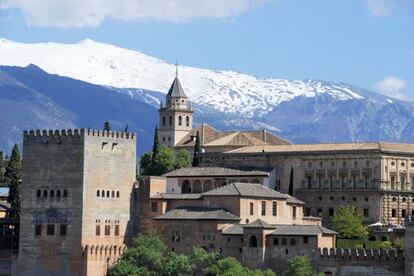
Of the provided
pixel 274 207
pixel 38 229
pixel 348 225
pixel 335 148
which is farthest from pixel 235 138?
pixel 38 229

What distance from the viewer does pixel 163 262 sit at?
10244 cm

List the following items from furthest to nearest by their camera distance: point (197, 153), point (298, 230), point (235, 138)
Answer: point (235, 138), point (197, 153), point (298, 230)

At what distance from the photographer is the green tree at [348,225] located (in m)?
111

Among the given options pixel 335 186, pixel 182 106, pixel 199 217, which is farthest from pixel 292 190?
pixel 182 106

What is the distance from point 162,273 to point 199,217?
207 inches

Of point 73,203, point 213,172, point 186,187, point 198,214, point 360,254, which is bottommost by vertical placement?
point 360,254

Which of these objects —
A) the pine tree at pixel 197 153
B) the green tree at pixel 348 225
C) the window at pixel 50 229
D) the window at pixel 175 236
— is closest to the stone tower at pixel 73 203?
the window at pixel 50 229

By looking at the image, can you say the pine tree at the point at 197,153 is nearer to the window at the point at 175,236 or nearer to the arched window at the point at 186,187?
the arched window at the point at 186,187

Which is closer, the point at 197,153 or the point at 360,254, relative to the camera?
the point at 360,254

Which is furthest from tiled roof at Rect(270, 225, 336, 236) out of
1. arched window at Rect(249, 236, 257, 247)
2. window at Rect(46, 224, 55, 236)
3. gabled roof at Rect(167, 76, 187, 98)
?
gabled roof at Rect(167, 76, 187, 98)

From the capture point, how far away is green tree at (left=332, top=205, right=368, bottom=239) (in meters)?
111

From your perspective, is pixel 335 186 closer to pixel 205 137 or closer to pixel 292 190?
pixel 292 190

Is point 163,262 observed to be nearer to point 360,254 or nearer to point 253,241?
point 253,241

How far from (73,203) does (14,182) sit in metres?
22.5
